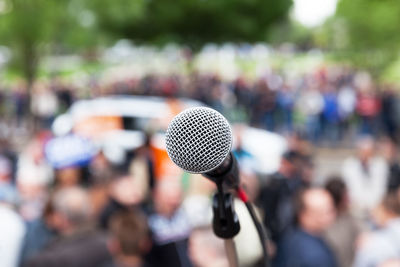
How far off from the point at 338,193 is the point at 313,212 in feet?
2.49

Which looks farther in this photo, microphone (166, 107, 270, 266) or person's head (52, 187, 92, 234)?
person's head (52, 187, 92, 234)

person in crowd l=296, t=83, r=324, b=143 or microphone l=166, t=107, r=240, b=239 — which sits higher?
microphone l=166, t=107, r=240, b=239

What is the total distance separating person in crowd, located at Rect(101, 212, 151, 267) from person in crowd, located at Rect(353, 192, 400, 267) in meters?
1.67

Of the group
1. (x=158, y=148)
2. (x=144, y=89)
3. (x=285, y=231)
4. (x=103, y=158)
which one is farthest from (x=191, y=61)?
(x=285, y=231)

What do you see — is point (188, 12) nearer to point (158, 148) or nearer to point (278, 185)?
point (158, 148)

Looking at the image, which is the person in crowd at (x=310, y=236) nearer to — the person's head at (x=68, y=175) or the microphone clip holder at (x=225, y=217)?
the person's head at (x=68, y=175)

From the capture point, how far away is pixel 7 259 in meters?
4.14

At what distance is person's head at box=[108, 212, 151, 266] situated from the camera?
373cm

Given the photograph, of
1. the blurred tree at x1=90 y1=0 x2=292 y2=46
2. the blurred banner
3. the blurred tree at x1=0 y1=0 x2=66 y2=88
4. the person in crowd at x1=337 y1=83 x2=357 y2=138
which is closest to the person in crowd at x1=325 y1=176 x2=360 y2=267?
→ the blurred banner

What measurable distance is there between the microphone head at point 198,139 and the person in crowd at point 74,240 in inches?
99.1

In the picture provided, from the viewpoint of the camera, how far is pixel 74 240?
3.92m

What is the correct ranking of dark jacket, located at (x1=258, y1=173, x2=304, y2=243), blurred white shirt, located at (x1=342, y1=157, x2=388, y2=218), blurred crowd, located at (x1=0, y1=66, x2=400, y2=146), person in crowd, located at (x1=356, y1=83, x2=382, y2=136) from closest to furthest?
1. dark jacket, located at (x1=258, y1=173, x2=304, y2=243)
2. blurred white shirt, located at (x1=342, y1=157, x2=388, y2=218)
3. person in crowd, located at (x1=356, y1=83, x2=382, y2=136)
4. blurred crowd, located at (x1=0, y1=66, x2=400, y2=146)

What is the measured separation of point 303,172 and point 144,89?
1779 centimetres

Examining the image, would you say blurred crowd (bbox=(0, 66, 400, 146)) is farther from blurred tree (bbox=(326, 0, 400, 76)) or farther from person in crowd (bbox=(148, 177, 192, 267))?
person in crowd (bbox=(148, 177, 192, 267))
